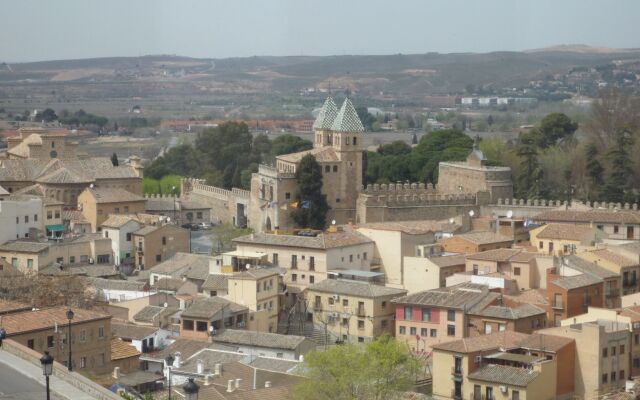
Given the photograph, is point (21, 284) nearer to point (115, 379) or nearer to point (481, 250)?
point (115, 379)

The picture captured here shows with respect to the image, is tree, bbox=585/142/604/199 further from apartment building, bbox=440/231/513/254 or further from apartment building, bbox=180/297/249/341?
apartment building, bbox=180/297/249/341

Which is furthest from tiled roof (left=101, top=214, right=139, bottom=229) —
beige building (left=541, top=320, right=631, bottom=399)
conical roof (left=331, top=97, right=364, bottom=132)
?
beige building (left=541, top=320, right=631, bottom=399)

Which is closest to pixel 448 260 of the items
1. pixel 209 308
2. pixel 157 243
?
pixel 209 308

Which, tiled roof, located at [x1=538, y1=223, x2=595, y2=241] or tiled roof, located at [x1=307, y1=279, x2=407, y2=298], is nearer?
tiled roof, located at [x1=307, y1=279, x2=407, y2=298]

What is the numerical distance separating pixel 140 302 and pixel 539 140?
26737 mm

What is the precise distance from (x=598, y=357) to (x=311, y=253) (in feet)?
31.7

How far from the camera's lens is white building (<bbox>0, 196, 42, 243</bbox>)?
41719mm

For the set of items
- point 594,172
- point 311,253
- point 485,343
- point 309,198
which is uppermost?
point 594,172

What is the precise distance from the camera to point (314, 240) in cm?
3866

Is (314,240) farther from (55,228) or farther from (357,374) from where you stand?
(357,374)

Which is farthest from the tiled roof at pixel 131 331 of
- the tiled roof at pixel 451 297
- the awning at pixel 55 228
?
the awning at pixel 55 228

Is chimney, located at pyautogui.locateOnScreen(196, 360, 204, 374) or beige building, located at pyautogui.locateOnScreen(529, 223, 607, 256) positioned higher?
beige building, located at pyautogui.locateOnScreen(529, 223, 607, 256)

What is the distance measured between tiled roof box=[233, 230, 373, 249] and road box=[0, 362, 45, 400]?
14811mm

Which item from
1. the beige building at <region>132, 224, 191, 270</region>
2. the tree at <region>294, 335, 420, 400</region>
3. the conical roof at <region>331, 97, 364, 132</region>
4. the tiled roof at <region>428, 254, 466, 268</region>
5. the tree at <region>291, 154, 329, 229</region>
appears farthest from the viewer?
the conical roof at <region>331, 97, 364, 132</region>
